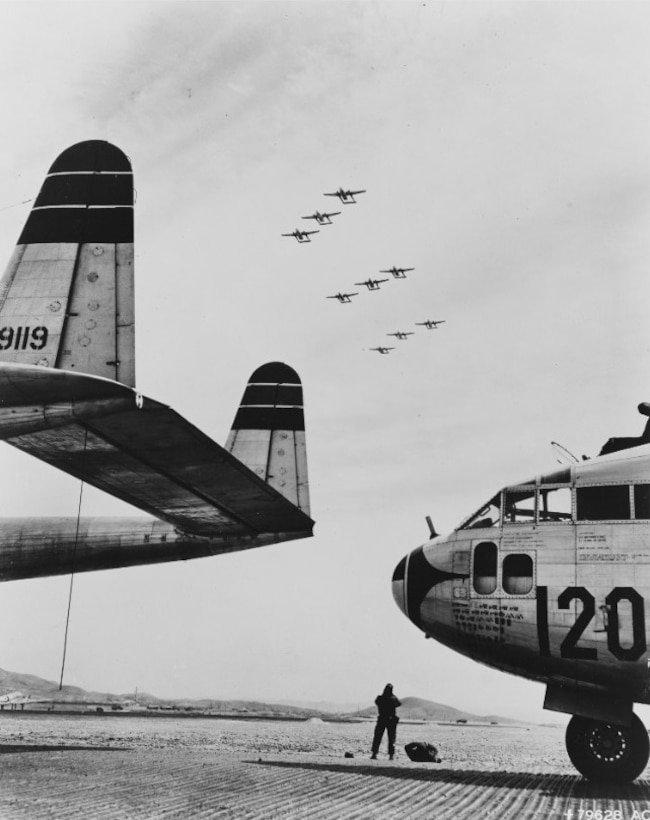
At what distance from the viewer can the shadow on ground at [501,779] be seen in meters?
12.0

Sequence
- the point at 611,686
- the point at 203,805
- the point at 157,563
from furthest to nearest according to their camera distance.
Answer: the point at 157,563
the point at 611,686
the point at 203,805

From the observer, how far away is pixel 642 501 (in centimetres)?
1298

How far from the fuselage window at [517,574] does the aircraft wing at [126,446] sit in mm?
5634

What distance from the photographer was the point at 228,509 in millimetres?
22703

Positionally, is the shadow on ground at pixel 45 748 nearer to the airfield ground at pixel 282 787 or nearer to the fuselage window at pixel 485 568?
the airfield ground at pixel 282 787

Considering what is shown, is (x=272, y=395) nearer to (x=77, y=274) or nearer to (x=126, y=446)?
(x=77, y=274)

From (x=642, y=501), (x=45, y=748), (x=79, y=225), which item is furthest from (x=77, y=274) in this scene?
(x=642, y=501)

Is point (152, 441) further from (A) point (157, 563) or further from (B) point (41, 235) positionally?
(A) point (157, 563)

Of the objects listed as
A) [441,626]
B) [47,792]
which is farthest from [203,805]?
[441,626]

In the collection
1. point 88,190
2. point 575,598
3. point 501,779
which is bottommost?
point 501,779

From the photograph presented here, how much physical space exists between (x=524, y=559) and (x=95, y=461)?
872 cm

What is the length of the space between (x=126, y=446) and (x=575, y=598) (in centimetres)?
818

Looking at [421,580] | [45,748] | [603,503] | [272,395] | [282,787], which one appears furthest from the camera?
[272,395]

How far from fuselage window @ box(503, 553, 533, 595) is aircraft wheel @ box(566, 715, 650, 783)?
2.23m
